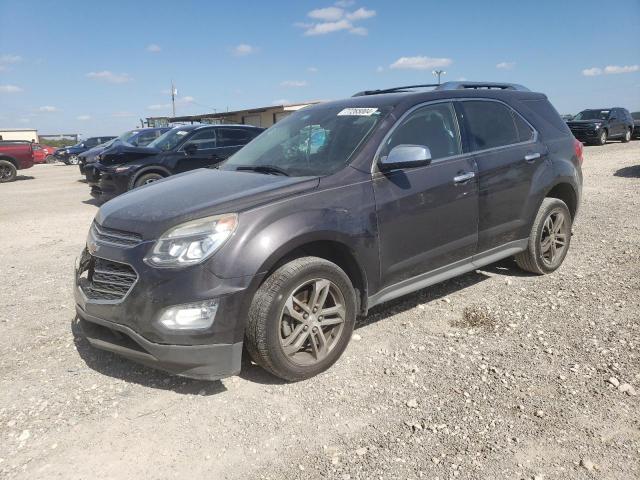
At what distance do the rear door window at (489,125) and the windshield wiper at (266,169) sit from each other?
1645mm

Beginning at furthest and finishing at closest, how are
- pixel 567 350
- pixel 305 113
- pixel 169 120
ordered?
pixel 169 120 < pixel 305 113 < pixel 567 350

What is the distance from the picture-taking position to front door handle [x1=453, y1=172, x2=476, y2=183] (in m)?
3.99

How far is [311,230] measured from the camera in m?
3.14

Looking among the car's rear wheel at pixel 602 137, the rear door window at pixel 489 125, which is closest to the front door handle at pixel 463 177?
the rear door window at pixel 489 125

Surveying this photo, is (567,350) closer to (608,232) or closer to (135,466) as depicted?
(135,466)

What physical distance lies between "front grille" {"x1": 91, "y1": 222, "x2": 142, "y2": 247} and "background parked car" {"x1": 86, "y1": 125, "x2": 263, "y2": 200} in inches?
268

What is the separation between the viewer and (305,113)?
15.0ft

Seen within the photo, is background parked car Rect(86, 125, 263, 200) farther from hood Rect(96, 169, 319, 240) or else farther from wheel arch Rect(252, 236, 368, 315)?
wheel arch Rect(252, 236, 368, 315)

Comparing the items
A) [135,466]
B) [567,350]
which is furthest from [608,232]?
[135,466]

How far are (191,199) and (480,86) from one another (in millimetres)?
3075

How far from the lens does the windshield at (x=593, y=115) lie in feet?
81.6

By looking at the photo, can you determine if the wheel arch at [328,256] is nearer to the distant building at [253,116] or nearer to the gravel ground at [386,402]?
the gravel ground at [386,402]

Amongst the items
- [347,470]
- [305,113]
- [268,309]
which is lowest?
[347,470]

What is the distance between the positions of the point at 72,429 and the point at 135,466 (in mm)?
562
